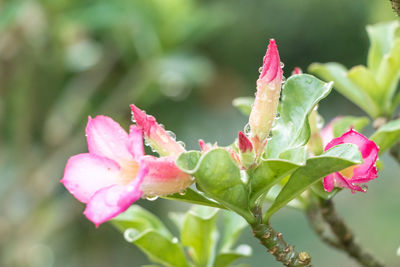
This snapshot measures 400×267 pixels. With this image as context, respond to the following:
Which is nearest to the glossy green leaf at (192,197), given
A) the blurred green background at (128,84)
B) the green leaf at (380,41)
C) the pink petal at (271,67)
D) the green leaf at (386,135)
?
the pink petal at (271,67)

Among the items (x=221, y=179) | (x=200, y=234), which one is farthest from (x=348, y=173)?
(x=200, y=234)

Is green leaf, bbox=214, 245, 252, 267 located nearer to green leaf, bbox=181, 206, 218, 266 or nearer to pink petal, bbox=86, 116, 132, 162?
green leaf, bbox=181, 206, 218, 266

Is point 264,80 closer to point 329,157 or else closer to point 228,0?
point 329,157

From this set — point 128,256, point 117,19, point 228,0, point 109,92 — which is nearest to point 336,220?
point 117,19

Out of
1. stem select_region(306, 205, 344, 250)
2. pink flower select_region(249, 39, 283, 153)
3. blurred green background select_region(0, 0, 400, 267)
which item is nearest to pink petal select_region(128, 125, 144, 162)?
pink flower select_region(249, 39, 283, 153)

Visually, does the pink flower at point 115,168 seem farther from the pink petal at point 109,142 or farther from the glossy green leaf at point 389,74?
the glossy green leaf at point 389,74
